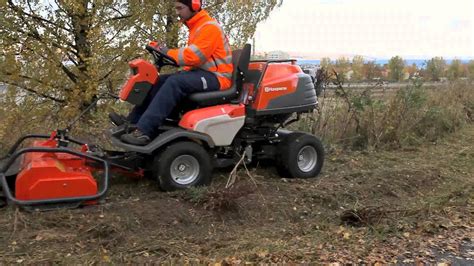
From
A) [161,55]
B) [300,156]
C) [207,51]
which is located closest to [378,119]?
[300,156]

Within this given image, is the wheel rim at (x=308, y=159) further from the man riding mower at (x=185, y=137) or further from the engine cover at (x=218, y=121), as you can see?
the engine cover at (x=218, y=121)

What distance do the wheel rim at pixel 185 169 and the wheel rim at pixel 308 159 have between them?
146 cm

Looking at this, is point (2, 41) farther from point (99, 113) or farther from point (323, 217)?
point (323, 217)

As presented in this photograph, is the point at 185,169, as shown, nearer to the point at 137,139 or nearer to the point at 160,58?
the point at 137,139

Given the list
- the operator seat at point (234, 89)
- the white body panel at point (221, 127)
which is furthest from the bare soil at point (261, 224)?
the operator seat at point (234, 89)

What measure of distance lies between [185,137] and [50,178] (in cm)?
138

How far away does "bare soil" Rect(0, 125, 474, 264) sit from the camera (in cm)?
410

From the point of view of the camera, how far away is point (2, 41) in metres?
8.96

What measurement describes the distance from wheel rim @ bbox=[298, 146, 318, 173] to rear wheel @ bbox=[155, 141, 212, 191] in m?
1.33

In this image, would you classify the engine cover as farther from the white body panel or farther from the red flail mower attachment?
the red flail mower attachment

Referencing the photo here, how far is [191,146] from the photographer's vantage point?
5.43 m

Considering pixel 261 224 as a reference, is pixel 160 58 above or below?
above

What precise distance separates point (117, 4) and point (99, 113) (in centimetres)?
192

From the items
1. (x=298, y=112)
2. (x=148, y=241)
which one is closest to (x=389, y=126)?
(x=298, y=112)
